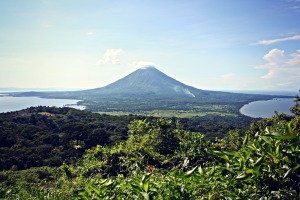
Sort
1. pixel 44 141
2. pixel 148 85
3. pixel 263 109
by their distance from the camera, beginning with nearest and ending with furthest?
pixel 44 141
pixel 263 109
pixel 148 85

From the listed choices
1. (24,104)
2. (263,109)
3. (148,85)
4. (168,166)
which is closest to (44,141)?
(168,166)

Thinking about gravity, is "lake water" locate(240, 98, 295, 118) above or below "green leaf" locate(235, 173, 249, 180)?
below

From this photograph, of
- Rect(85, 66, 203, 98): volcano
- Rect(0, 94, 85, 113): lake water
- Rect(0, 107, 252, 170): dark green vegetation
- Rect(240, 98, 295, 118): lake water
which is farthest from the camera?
Rect(85, 66, 203, 98): volcano

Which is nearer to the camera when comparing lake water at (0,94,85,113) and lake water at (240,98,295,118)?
lake water at (0,94,85,113)

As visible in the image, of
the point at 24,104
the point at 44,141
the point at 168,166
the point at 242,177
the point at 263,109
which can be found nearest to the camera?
the point at 242,177

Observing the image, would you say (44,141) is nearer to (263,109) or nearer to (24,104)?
(24,104)

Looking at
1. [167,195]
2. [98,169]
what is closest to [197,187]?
[167,195]

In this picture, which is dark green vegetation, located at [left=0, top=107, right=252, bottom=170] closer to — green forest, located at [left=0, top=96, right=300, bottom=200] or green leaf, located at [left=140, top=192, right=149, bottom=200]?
green forest, located at [left=0, top=96, right=300, bottom=200]

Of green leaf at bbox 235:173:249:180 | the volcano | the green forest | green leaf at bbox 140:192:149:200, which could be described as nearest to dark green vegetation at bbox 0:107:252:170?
the green forest

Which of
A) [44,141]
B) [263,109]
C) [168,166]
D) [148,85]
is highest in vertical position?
[148,85]

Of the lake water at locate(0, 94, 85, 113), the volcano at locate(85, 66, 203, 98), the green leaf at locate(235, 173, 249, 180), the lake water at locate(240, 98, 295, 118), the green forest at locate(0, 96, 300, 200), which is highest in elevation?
the volcano at locate(85, 66, 203, 98)

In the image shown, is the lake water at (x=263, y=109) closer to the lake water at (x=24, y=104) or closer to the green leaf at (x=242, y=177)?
the lake water at (x=24, y=104)

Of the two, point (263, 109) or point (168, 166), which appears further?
point (263, 109)

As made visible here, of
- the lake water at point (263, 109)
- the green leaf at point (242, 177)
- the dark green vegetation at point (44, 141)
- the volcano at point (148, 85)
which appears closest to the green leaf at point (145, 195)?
the green leaf at point (242, 177)
